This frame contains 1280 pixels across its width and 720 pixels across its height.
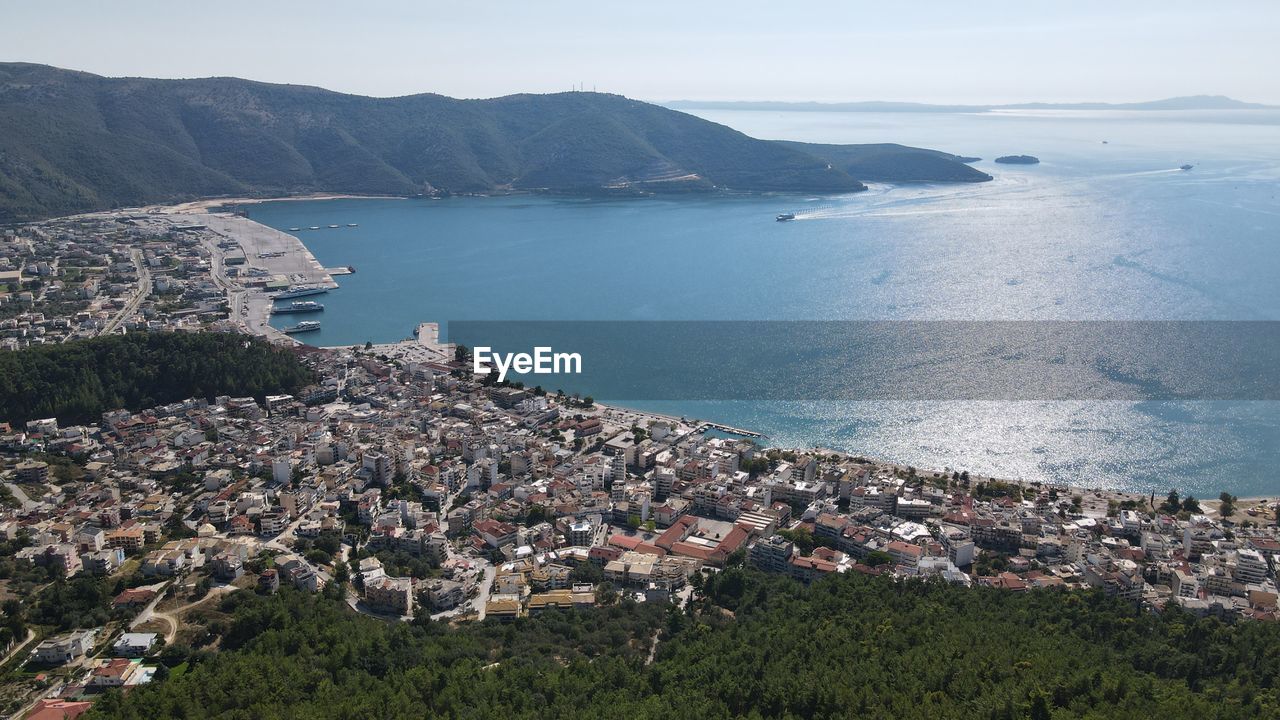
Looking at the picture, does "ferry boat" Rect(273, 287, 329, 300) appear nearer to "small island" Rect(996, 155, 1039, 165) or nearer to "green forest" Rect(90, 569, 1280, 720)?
"green forest" Rect(90, 569, 1280, 720)

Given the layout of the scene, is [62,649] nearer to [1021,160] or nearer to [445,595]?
[445,595]

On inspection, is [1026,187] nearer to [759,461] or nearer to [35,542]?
[759,461]

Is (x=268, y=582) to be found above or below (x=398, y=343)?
below

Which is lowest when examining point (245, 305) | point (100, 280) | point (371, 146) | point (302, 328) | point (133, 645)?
point (133, 645)

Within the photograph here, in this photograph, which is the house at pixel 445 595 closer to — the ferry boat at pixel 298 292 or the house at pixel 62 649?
the house at pixel 62 649

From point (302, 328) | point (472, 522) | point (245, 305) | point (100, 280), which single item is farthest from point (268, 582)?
point (100, 280)

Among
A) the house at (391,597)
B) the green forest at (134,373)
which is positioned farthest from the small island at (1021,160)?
the house at (391,597)

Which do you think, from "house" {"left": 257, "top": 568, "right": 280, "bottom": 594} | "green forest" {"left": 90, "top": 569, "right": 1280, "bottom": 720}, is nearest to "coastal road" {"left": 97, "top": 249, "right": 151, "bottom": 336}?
"house" {"left": 257, "top": 568, "right": 280, "bottom": 594}
